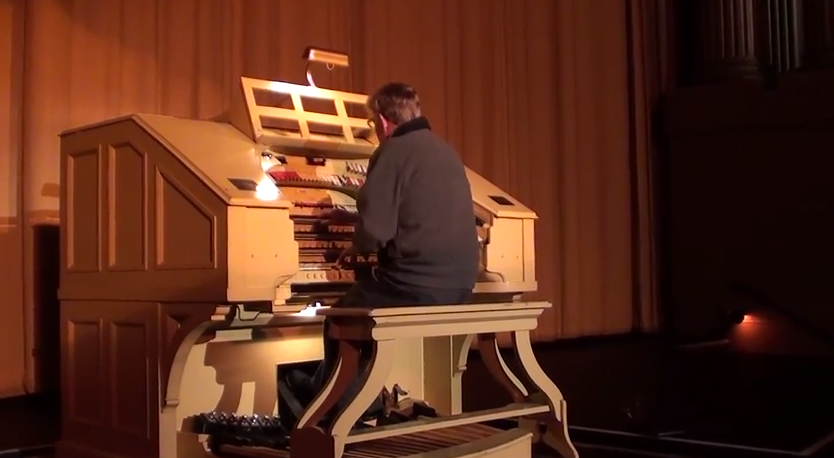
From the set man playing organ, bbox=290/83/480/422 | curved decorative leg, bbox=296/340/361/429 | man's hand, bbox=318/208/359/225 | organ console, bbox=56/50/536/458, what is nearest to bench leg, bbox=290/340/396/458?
curved decorative leg, bbox=296/340/361/429

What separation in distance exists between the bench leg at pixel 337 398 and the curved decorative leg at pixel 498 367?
21.2 inches

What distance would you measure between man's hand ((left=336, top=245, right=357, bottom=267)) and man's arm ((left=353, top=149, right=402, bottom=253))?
2.4 inches

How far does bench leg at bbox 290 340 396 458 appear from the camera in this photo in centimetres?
231

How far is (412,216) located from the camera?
2625 mm

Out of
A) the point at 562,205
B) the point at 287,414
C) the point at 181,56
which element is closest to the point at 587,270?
the point at 562,205

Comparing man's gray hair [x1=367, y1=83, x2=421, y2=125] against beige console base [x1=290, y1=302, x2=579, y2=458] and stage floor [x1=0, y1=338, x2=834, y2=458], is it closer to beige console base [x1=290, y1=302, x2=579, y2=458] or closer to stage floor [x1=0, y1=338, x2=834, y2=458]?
beige console base [x1=290, y1=302, x2=579, y2=458]

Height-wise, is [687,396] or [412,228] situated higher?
[412,228]

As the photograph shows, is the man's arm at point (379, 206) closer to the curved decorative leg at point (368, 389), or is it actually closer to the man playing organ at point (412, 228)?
the man playing organ at point (412, 228)

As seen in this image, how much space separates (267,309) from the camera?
2670 millimetres

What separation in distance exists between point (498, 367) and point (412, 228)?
0.55 m

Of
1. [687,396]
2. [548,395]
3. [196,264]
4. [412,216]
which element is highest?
[412,216]

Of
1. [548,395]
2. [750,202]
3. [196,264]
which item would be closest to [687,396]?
[548,395]

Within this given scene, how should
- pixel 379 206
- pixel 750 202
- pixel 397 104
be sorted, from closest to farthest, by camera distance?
pixel 379 206 → pixel 397 104 → pixel 750 202

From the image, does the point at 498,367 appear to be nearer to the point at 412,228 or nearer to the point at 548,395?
the point at 548,395
